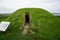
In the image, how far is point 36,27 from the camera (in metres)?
1.47

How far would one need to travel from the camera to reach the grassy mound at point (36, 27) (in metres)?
1.35

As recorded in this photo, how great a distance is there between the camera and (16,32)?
141cm

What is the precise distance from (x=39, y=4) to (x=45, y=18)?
48cm

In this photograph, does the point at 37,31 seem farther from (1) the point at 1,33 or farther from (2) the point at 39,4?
(2) the point at 39,4

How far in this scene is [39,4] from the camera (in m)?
2.10

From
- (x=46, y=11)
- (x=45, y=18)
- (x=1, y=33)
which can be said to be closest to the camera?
(x=1, y=33)

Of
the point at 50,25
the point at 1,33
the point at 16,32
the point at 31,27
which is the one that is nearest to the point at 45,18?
the point at 50,25

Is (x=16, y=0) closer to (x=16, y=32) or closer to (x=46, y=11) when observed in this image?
(x=46, y=11)

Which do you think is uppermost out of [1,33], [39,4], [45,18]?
[39,4]

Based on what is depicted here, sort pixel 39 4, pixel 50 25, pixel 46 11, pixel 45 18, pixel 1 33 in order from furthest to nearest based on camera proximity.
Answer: pixel 39 4 → pixel 46 11 → pixel 45 18 → pixel 50 25 → pixel 1 33

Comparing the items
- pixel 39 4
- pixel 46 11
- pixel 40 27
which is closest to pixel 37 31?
pixel 40 27

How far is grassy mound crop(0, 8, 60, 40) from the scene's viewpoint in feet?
4.42

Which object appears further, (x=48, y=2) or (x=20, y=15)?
(x=48, y=2)

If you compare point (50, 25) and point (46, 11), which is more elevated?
point (46, 11)
